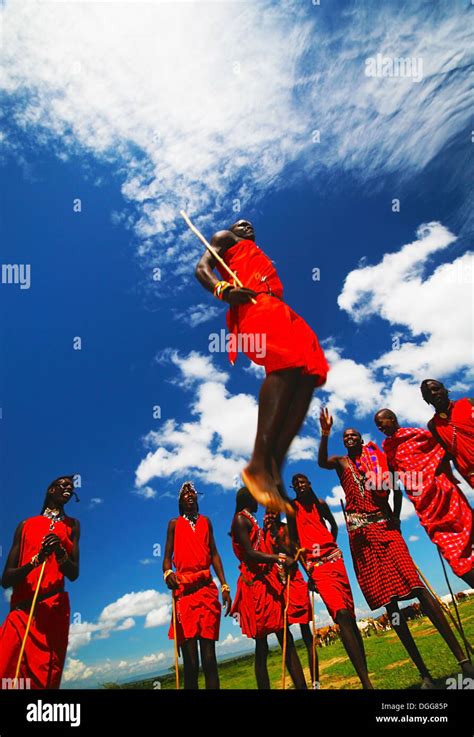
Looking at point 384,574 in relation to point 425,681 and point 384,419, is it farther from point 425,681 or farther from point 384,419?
point 384,419

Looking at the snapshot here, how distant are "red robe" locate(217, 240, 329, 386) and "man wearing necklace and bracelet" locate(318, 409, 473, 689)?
163cm

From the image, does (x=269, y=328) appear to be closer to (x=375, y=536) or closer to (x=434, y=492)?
(x=434, y=492)

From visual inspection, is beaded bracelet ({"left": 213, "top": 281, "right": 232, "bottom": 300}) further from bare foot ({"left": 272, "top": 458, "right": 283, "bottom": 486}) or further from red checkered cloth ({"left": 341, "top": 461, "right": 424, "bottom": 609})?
red checkered cloth ({"left": 341, "top": 461, "right": 424, "bottom": 609})

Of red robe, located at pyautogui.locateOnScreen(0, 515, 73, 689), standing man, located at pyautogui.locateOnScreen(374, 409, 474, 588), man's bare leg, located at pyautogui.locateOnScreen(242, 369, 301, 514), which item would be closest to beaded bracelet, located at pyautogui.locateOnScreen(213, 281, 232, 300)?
man's bare leg, located at pyautogui.locateOnScreen(242, 369, 301, 514)

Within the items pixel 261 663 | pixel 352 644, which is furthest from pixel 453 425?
pixel 261 663

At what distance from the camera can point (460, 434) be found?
5219 mm

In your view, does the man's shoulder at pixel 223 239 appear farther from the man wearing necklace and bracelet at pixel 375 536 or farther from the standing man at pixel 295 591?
the standing man at pixel 295 591

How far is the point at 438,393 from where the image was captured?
539cm

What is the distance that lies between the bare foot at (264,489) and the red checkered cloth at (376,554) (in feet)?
10.2

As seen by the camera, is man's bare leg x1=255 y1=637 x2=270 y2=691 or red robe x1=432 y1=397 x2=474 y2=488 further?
man's bare leg x1=255 y1=637 x2=270 y2=691

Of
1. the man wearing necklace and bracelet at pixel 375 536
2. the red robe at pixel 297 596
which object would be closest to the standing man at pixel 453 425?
Answer: the man wearing necklace and bracelet at pixel 375 536

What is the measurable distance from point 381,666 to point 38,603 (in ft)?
14.6

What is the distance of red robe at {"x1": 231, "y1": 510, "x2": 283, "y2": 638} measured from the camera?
18.8 feet
